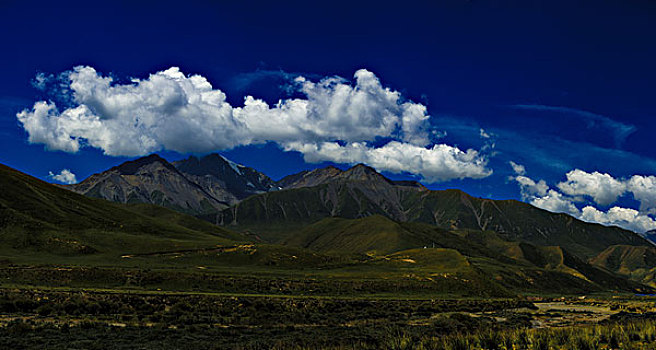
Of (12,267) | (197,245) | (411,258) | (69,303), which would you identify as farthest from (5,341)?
(411,258)

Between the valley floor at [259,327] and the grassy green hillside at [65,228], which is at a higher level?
the grassy green hillside at [65,228]

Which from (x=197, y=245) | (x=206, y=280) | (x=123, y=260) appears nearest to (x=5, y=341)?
(x=206, y=280)

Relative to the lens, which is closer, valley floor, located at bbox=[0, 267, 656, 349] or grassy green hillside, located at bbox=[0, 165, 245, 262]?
valley floor, located at bbox=[0, 267, 656, 349]

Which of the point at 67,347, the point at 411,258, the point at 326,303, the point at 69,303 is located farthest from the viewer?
the point at 411,258

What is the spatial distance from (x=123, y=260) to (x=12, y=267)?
28275 mm

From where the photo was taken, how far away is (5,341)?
1003 inches

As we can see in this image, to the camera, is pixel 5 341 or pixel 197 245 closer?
pixel 5 341

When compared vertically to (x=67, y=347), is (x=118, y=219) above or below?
above

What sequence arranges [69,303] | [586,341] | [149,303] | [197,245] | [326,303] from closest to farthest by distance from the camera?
[586,341], [69,303], [149,303], [326,303], [197,245]

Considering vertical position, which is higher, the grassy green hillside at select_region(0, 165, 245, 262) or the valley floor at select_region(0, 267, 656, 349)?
the grassy green hillside at select_region(0, 165, 245, 262)

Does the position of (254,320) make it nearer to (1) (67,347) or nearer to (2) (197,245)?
(1) (67,347)

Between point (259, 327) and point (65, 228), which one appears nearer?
point (259, 327)

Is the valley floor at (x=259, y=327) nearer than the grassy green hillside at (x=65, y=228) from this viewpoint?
Yes

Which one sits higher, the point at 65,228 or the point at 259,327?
the point at 65,228
